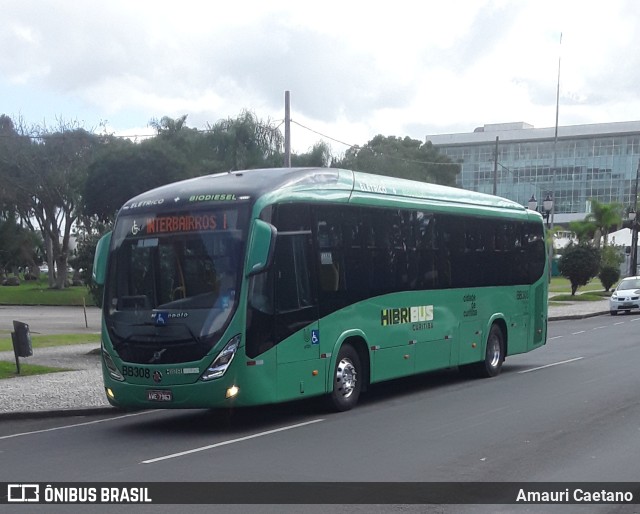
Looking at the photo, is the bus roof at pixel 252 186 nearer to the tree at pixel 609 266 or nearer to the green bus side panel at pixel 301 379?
the green bus side panel at pixel 301 379

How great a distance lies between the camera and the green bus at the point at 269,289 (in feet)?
39.5

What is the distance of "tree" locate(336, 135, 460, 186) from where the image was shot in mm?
61156

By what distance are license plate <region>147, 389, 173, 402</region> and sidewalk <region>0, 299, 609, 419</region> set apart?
304cm

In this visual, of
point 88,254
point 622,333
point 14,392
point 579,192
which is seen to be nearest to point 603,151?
point 579,192

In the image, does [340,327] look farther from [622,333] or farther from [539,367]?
[622,333]

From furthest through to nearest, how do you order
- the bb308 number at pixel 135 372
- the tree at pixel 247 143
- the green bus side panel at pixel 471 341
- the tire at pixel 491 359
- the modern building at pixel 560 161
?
the modern building at pixel 560 161 → the tree at pixel 247 143 → the tire at pixel 491 359 → the green bus side panel at pixel 471 341 → the bb308 number at pixel 135 372

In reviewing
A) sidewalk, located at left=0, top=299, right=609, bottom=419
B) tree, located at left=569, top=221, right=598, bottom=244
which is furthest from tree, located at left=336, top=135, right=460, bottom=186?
sidewalk, located at left=0, top=299, right=609, bottom=419

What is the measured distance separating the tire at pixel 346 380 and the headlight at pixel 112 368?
2936mm

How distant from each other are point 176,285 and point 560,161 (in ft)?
352

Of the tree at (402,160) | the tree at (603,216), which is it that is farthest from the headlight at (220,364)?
the tree at (603,216)

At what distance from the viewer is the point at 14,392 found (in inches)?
662

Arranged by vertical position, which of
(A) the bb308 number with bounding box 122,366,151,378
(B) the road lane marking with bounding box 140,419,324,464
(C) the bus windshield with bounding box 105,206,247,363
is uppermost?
(C) the bus windshield with bounding box 105,206,247,363

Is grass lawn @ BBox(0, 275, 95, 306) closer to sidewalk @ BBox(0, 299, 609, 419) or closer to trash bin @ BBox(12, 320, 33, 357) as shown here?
sidewalk @ BBox(0, 299, 609, 419)

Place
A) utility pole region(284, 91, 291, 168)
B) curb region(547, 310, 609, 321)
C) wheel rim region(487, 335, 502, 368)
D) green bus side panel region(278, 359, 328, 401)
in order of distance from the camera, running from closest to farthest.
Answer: green bus side panel region(278, 359, 328, 401), wheel rim region(487, 335, 502, 368), utility pole region(284, 91, 291, 168), curb region(547, 310, 609, 321)
